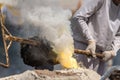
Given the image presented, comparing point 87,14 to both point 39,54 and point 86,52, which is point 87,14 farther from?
point 39,54

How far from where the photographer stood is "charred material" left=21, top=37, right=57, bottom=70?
4.78 metres

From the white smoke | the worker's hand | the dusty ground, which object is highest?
the white smoke

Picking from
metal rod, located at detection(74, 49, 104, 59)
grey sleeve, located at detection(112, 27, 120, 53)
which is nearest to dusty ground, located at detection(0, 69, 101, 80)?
metal rod, located at detection(74, 49, 104, 59)

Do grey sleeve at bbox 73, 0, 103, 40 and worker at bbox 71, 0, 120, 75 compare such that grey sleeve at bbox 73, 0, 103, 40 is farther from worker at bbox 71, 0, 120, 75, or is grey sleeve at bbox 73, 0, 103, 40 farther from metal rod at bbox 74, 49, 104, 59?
metal rod at bbox 74, 49, 104, 59

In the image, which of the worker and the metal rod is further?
the worker

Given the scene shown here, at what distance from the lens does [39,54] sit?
4.95m

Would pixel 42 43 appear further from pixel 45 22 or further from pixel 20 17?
pixel 20 17

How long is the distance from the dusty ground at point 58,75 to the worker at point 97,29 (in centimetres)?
79

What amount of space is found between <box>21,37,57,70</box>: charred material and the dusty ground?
2.68 feet

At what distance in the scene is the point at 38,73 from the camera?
3.79 m

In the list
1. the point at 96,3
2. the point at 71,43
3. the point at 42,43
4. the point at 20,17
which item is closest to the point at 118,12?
the point at 96,3

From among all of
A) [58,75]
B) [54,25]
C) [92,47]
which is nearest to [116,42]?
[92,47]

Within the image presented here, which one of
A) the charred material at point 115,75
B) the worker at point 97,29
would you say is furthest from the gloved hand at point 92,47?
the charred material at point 115,75

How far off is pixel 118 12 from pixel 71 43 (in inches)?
32.7
